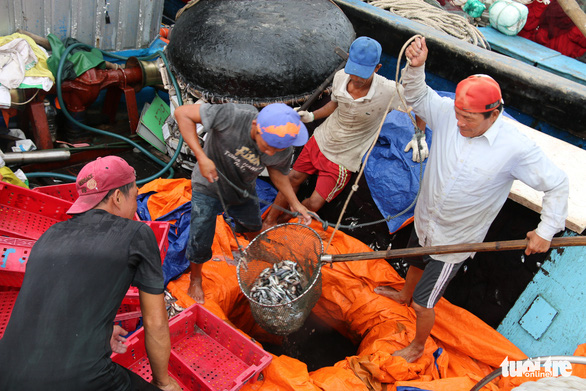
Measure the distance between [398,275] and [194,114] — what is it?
8.31ft

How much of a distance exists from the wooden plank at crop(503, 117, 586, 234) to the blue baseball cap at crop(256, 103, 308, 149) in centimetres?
179

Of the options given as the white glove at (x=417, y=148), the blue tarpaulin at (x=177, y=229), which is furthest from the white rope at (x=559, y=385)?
the blue tarpaulin at (x=177, y=229)

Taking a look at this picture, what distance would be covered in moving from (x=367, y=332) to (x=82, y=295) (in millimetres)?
2837

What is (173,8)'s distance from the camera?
8.91 m

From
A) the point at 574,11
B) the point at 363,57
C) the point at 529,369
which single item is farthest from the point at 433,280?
the point at 574,11

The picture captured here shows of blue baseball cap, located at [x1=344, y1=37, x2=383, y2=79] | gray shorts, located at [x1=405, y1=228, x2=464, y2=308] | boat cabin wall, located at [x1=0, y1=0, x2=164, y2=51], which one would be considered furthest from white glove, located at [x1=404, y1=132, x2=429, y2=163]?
boat cabin wall, located at [x1=0, y1=0, x2=164, y2=51]

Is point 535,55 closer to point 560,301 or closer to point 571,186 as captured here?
point 571,186

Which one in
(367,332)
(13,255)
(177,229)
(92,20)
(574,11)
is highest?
(574,11)

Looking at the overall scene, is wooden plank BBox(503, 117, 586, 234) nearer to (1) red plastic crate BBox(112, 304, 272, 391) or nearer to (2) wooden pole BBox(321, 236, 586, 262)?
(2) wooden pole BBox(321, 236, 586, 262)

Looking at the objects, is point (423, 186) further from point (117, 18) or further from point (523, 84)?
point (117, 18)

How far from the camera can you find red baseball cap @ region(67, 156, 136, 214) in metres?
2.18

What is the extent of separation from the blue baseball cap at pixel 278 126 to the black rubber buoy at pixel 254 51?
5.89 feet

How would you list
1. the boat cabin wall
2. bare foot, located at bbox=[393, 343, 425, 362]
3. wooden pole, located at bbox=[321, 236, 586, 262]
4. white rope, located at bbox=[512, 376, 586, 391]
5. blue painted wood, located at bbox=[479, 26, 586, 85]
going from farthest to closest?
blue painted wood, located at bbox=[479, 26, 586, 85], the boat cabin wall, bare foot, located at bbox=[393, 343, 425, 362], wooden pole, located at bbox=[321, 236, 586, 262], white rope, located at bbox=[512, 376, 586, 391]

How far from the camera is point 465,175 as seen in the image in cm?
288
